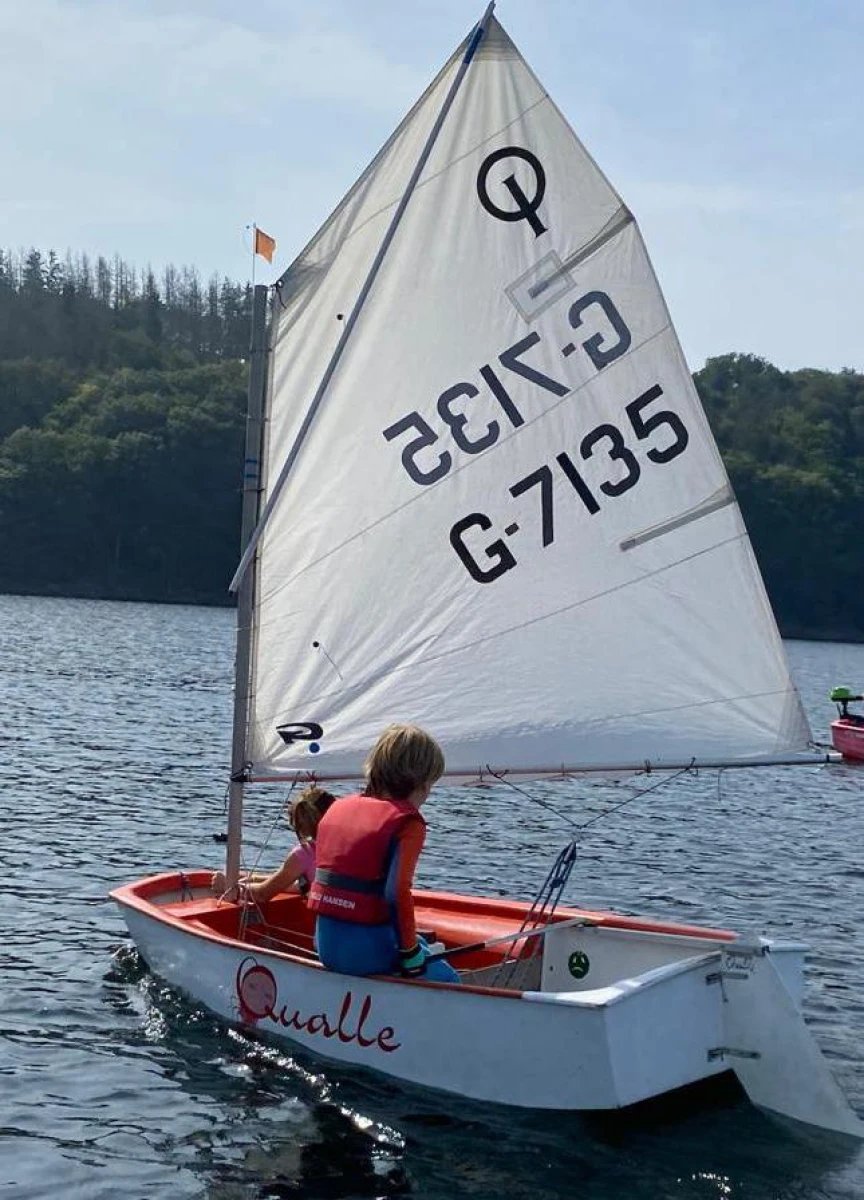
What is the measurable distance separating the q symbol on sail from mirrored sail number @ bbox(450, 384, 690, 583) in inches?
50.0

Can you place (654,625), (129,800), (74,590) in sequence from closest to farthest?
(654,625), (129,800), (74,590)

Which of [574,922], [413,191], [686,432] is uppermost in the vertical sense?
[413,191]

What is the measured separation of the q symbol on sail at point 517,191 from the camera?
9578 mm

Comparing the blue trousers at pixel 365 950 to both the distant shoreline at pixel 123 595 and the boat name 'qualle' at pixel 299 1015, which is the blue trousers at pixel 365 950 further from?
the distant shoreline at pixel 123 595

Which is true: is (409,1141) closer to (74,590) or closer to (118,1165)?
(118,1165)

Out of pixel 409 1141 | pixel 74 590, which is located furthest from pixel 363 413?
pixel 74 590

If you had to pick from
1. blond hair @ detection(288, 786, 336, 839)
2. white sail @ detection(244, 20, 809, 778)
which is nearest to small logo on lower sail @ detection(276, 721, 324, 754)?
white sail @ detection(244, 20, 809, 778)

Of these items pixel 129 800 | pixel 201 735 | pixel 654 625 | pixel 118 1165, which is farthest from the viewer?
pixel 201 735

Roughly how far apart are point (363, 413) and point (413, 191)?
1.35 m

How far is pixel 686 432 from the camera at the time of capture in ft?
31.2

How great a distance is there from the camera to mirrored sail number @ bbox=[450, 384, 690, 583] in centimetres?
952

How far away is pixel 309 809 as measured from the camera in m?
9.61

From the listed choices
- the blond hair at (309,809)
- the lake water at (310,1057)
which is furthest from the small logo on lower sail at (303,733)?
the lake water at (310,1057)

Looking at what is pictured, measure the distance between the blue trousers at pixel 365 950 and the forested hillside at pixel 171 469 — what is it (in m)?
81.2
